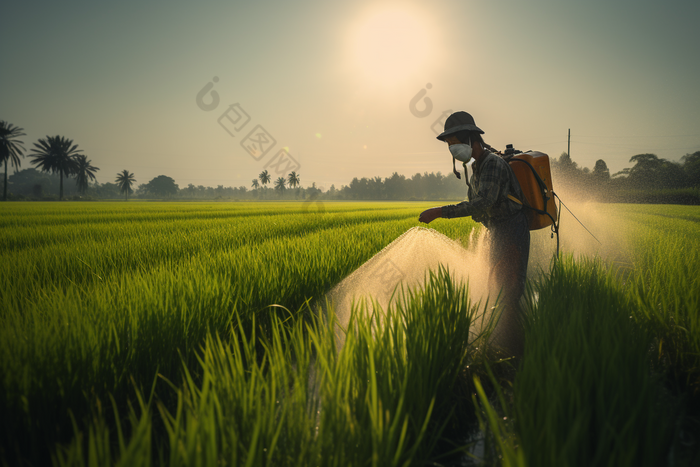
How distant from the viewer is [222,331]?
5.92 ft

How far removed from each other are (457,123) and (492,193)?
56 centimetres

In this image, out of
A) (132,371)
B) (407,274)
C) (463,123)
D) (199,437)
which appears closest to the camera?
(199,437)

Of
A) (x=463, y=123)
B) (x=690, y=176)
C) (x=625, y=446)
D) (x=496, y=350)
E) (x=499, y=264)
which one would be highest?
(x=690, y=176)

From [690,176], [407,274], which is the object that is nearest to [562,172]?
[690,176]

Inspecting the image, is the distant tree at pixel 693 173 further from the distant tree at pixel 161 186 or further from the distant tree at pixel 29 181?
the distant tree at pixel 29 181

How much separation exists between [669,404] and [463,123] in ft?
5.95

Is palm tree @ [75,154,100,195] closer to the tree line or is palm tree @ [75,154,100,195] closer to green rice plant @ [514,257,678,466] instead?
the tree line

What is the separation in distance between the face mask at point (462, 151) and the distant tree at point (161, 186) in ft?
490

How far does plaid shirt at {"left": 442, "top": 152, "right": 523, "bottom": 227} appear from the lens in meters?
2.11

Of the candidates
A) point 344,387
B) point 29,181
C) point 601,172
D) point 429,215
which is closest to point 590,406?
point 344,387

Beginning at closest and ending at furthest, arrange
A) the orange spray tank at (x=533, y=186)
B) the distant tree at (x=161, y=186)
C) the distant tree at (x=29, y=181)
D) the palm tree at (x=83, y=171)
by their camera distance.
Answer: the orange spray tank at (x=533, y=186) < the palm tree at (x=83, y=171) < the distant tree at (x=29, y=181) < the distant tree at (x=161, y=186)

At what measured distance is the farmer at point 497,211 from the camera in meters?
2.11

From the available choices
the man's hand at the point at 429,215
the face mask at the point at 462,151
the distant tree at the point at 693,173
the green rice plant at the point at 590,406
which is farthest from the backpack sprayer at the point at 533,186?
the distant tree at the point at 693,173

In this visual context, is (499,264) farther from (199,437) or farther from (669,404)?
(199,437)
